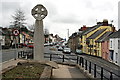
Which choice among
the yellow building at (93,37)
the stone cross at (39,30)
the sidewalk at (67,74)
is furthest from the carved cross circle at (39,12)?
the yellow building at (93,37)

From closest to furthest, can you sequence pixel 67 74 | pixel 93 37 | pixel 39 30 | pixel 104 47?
1. pixel 67 74
2. pixel 39 30
3. pixel 104 47
4. pixel 93 37

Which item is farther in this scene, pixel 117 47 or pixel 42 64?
pixel 117 47

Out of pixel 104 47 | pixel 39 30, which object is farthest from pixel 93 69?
pixel 104 47

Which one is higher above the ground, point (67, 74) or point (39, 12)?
point (39, 12)

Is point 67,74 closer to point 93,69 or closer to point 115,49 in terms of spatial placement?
point 93,69

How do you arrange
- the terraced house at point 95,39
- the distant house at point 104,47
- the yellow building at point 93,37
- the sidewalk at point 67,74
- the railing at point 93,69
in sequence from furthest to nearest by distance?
the yellow building at point 93,37
the terraced house at point 95,39
the distant house at point 104,47
the sidewalk at point 67,74
the railing at point 93,69

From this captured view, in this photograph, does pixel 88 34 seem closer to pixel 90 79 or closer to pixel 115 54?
pixel 115 54

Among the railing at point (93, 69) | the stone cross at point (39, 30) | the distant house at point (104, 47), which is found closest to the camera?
the railing at point (93, 69)

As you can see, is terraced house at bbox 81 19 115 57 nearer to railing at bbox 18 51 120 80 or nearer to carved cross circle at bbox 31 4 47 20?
railing at bbox 18 51 120 80

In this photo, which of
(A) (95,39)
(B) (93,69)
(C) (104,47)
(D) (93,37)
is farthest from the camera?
(D) (93,37)

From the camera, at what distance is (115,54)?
3322 centimetres

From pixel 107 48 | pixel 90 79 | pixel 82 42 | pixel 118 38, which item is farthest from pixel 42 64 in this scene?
pixel 82 42

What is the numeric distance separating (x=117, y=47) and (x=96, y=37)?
649 inches

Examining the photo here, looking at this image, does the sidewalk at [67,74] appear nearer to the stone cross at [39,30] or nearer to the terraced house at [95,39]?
the stone cross at [39,30]
